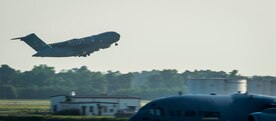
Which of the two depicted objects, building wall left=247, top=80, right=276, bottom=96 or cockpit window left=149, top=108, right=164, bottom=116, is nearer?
cockpit window left=149, top=108, right=164, bottom=116

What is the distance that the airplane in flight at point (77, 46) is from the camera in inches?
4707

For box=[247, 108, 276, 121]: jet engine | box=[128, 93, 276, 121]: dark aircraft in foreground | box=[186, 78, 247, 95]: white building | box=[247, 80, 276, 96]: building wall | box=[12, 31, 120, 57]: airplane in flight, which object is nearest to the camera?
box=[247, 108, 276, 121]: jet engine

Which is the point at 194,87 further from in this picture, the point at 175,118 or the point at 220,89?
the point at 175,118

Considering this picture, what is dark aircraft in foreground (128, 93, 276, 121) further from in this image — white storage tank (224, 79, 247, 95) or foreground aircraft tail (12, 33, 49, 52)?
foreground aircraft tail (12, 33, 49, 52)

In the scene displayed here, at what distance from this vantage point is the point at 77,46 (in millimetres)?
123250

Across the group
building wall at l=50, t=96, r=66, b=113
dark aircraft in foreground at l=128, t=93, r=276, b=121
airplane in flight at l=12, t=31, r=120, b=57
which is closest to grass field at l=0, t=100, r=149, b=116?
building wall at l=50, t=96, r=66, b=113

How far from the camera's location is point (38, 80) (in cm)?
19250

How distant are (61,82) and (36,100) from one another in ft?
77.9

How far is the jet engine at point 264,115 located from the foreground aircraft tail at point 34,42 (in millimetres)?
96068

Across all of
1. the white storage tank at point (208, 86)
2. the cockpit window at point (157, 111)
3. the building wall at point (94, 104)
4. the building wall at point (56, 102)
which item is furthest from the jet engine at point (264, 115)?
the building wall at point (56, 102)

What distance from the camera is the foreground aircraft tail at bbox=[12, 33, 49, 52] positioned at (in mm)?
128625

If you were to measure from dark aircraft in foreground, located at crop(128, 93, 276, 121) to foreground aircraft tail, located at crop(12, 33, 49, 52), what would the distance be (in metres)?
93.5

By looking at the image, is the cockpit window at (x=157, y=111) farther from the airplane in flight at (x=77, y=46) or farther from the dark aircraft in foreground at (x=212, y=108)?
the airplane in flight at (x=77, y=46)

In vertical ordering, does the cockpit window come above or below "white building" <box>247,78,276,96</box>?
below
